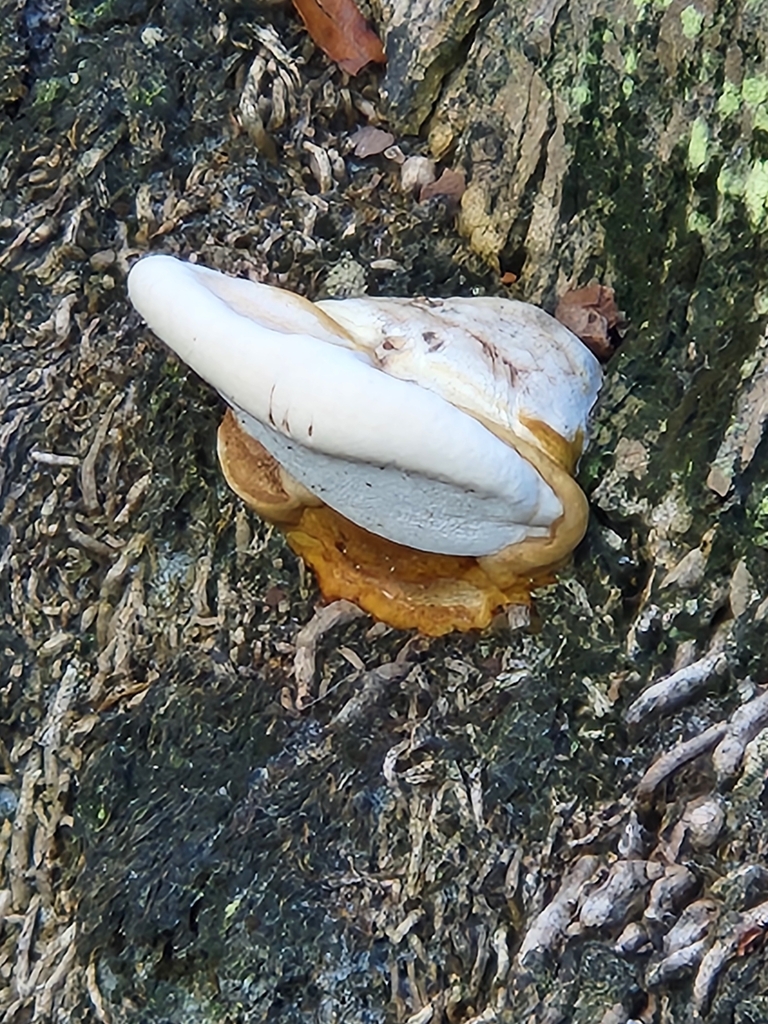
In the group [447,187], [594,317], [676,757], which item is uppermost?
[447,187]

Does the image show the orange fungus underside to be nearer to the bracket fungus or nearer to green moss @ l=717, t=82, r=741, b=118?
the bracket fungus

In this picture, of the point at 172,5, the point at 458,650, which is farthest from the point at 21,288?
the point at 458,650

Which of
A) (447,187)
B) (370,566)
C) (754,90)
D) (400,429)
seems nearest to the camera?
(400,429)

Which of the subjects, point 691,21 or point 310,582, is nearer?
point 691,21

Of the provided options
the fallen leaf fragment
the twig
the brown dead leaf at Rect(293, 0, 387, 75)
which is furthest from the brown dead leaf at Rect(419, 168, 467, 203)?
the twig

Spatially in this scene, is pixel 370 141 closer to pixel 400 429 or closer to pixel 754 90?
pixel 754 90

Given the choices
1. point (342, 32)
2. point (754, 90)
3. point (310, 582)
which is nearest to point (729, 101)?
point (754, 90)

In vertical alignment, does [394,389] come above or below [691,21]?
below

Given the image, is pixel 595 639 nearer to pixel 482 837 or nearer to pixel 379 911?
pixel 482 837
